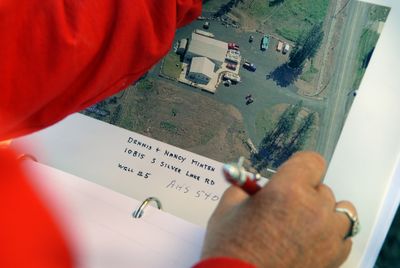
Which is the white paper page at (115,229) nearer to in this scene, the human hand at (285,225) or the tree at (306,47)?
the human hand at (285,225)

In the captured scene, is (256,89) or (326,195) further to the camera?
(256,89)

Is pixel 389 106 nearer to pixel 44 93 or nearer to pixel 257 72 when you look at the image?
pixel 257 72

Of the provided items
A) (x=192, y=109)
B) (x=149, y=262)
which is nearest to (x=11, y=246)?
(x=149, y=262)

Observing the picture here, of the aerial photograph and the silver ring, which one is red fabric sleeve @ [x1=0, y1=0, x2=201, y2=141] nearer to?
the aerial photograph

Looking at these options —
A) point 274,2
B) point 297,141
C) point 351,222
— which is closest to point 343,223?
point 351,222

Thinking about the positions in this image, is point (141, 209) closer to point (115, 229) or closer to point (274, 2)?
point (115, 229)

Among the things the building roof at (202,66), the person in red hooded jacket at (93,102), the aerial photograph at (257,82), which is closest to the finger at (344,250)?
the person in red hooded jacket at (93,102)
